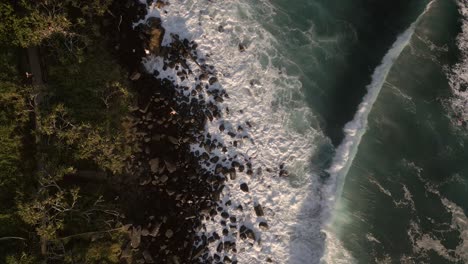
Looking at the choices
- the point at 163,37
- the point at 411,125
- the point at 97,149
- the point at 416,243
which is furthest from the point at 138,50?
the point at 416,243

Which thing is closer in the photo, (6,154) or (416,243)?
(6,154)

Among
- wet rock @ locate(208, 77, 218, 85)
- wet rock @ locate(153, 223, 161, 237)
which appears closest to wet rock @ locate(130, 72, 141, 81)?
wet rock @ locate(208, 77, 218, 85)

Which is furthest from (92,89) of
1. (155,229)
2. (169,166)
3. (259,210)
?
(259,210)

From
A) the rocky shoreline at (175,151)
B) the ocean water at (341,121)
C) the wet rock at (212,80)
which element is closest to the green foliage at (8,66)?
the rocky shoreline at (175,151)

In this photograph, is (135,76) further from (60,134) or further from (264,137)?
(264,137)

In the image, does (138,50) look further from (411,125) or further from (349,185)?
(411,125)
